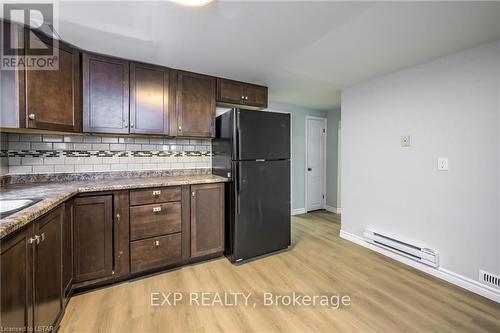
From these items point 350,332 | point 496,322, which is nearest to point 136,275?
point 350,332

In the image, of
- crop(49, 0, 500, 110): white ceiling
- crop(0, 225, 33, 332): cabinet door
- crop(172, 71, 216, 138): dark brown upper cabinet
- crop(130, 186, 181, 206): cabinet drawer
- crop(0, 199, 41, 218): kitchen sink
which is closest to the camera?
crop(0, 225, 33, 332): cabinet door

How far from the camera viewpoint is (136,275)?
2135 millimetres

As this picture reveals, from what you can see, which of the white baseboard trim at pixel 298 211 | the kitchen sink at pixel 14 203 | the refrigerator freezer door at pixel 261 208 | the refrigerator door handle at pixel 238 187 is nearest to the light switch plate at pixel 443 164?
the refrigerator freezer door at pixel 261 208

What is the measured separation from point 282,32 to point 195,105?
1288mm

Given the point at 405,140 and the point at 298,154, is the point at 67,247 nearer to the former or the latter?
the point at 405,140

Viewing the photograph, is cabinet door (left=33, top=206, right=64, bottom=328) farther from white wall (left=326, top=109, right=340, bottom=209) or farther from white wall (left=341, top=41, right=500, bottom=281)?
white wall (left=326, top=109, right=340, bottom=209)

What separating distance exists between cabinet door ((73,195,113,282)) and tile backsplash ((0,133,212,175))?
0.66 m

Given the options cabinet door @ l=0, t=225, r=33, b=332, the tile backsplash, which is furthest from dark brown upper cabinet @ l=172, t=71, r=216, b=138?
Result: cabinet door @ l=0, t=225, r=33, b=332

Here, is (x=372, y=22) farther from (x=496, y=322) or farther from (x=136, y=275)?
(x=136, y=275)

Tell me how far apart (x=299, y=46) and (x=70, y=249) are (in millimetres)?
2565

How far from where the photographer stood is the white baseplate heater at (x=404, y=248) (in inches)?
86.5
